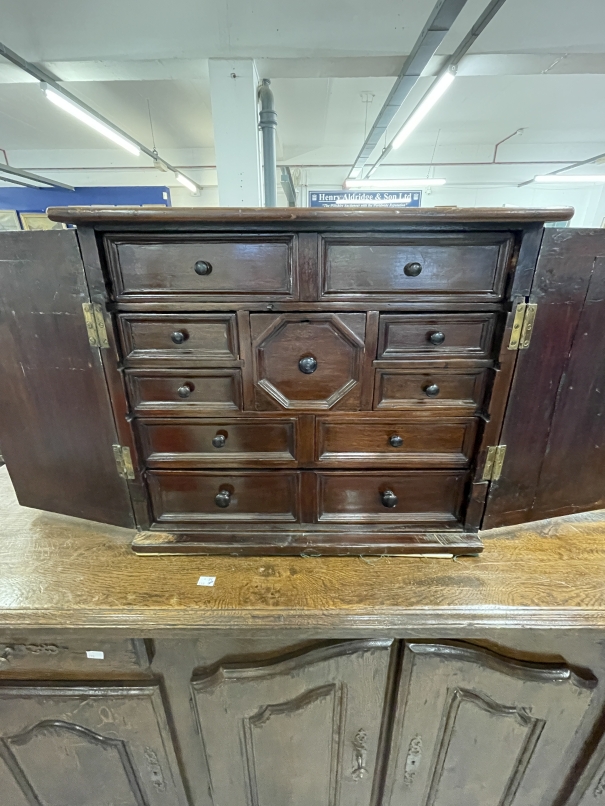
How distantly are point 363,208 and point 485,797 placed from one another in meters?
1.40

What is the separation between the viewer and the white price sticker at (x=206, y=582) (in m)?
0.81

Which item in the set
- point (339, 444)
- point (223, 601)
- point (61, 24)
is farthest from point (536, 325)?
point (61, 24)

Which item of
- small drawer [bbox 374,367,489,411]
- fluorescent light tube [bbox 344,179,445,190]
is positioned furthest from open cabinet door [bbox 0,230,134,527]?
fluorescent light tube [bbox 344,179,445,190]

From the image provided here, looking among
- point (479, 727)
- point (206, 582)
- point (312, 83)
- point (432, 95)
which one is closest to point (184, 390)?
point (206, 582)

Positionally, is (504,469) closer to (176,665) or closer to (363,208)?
(363,208)

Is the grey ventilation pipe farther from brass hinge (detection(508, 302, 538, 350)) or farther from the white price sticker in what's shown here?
the white price sticker

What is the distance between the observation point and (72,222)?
2.26 feet

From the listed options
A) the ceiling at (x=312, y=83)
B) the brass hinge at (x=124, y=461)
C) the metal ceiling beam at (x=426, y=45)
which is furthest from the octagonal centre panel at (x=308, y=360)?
the ceiling at (x=312, y=83)

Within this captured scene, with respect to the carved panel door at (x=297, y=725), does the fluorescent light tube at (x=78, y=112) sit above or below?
above

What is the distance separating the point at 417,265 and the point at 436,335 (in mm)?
146

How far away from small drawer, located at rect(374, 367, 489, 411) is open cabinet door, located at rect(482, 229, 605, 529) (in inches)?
3.1

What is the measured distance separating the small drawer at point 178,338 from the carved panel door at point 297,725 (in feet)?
2.19

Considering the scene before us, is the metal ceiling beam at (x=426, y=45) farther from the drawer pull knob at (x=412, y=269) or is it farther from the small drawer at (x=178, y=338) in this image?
the small drawer at (x=178, y=338)

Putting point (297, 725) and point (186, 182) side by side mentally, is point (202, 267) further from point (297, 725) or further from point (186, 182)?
point (186, 182)
